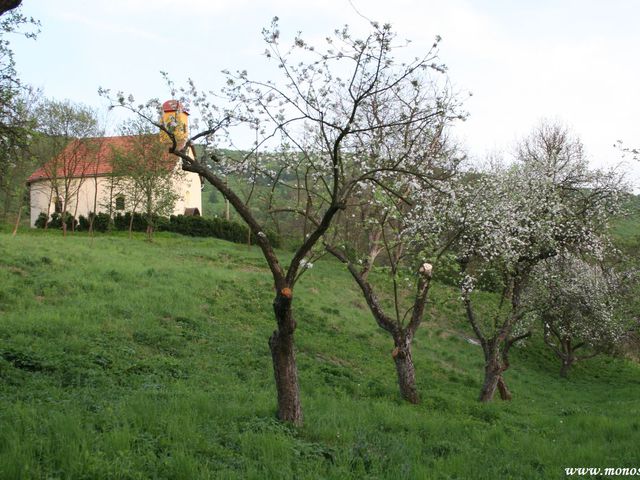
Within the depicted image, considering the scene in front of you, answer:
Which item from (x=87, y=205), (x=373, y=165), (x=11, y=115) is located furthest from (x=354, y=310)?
(x=87, y=205)

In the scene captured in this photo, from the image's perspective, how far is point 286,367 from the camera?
340 inches

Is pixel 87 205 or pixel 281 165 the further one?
pixel 87 205

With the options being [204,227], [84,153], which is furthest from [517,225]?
[84,153]

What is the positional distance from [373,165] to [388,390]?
6.56m

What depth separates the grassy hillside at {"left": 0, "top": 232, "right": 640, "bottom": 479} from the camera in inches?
249

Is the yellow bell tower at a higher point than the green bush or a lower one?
higher

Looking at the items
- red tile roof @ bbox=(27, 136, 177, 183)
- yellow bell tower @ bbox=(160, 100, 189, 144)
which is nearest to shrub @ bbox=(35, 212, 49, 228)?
red tile roof @ bbox=(27, 136, 177, 183)

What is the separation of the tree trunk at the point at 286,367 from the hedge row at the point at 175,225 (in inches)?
1498

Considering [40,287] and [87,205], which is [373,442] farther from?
[87,205]

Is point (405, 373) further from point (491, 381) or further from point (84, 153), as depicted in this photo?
point (84, 153)

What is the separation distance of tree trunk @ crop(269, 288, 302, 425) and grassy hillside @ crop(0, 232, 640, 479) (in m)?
0.28

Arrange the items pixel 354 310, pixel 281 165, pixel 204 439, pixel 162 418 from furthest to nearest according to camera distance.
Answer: pixel 354 310
pixel 281 165
pixel 162 418
pixel 204 439

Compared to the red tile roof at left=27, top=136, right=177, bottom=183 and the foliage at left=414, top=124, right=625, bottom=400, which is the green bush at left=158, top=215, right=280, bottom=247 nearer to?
the red tile roof at left=27, top=136, right=177, bottom=183

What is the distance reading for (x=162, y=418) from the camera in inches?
293
